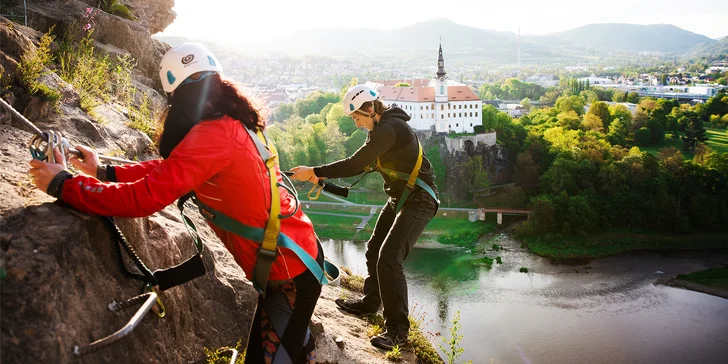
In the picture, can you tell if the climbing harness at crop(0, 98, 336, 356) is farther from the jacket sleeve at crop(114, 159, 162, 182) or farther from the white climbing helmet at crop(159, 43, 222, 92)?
the white climbing helmet at crop(159, 43, 222, 92)

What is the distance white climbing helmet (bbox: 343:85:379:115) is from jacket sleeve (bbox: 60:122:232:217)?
7.45ft

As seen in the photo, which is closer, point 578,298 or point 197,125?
point 197,125

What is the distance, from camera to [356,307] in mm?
5438

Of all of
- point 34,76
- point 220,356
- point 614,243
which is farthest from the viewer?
point 614,243

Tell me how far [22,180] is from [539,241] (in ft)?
114

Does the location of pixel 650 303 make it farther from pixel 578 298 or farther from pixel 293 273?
pixel 293 273

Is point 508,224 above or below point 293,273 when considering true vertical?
below

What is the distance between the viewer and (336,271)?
3.11 meters

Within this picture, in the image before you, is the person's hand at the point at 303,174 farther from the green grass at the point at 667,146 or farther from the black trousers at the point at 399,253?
the green grass at the point at 667,146

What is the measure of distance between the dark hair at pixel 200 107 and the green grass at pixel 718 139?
60875 mm

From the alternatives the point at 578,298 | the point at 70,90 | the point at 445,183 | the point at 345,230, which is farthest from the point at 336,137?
the point at 70,90

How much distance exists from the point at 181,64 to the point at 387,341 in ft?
9.80

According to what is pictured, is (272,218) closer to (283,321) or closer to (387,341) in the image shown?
(283,321)

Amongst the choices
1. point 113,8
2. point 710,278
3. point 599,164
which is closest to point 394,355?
point 113,8
